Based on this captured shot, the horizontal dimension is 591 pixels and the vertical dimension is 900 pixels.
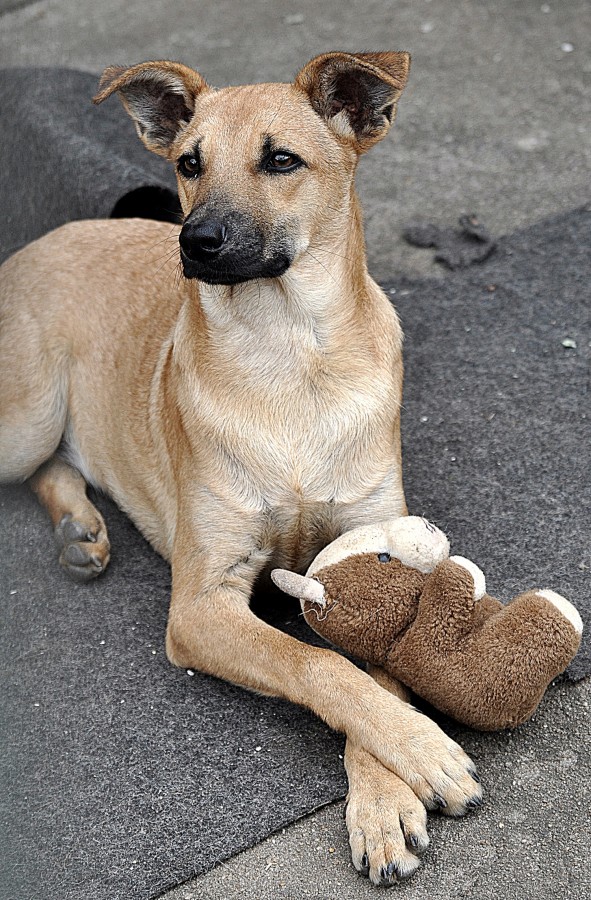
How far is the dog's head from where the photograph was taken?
10.2ft

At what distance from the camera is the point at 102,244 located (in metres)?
4.56

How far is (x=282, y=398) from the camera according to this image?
11.4ft

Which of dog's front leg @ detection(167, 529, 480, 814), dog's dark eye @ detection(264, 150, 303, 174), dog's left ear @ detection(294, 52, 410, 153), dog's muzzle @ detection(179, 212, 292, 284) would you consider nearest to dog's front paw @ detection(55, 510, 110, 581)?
dog's front leg @ detection(167, 529, 480, 814)

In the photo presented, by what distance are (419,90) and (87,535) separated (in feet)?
15.6

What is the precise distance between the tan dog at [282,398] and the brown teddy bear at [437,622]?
4.7 inches

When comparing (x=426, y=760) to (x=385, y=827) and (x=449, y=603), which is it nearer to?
(x=385, y=827)

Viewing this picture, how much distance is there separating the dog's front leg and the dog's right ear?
1.43 meters

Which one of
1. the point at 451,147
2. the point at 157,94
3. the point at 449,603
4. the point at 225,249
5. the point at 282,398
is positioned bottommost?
the point at 451,147

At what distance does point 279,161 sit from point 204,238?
1.36 ft

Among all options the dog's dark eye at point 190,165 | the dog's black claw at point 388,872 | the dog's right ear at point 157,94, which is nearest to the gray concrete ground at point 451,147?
the dog's black claw at point 388,872

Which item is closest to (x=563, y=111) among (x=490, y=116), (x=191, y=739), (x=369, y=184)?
(x=490, y=116)

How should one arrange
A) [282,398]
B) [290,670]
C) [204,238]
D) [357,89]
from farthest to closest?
[282,398], [357,89], [290,670], [204,238]

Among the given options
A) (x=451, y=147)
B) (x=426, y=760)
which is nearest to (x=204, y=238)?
(x=426, y=760)

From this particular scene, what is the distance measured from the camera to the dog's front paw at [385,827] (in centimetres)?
279
